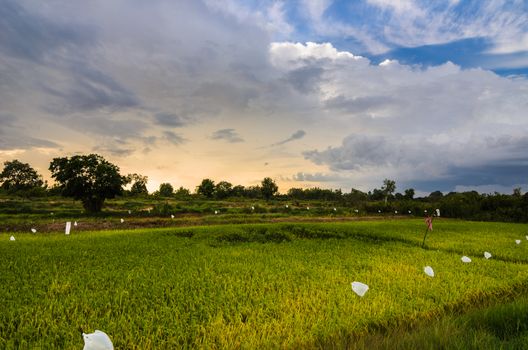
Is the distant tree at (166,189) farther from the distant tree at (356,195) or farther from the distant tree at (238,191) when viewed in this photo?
the distant tree at (356,195)

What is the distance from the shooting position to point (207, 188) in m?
86.3

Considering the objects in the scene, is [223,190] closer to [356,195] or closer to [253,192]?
[253,192]

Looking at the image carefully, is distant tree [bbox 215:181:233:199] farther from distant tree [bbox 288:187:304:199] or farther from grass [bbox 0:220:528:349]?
grass [bbox 0:220:528:349]

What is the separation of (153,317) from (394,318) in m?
3.77

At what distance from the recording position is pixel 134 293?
20.0 feet

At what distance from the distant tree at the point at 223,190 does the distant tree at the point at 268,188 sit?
9.55 meters

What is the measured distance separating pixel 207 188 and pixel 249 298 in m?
81.6

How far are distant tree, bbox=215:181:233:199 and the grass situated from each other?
71.4 meters

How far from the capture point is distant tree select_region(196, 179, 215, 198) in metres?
85.8

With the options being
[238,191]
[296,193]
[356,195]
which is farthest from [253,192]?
[356,195]

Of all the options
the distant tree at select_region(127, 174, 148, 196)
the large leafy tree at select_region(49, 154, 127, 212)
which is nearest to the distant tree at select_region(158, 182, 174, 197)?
the distant tree at select_region(127, 174, 148, 196)

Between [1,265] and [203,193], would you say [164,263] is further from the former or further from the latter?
[203,193]

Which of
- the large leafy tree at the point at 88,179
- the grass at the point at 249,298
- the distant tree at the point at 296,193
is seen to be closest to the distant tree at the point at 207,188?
the distant tree at the point at 296,193

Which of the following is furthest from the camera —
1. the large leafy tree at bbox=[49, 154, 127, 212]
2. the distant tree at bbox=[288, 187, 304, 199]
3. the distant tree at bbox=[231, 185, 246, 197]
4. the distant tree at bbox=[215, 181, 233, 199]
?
the distant tree at bbox=[288, 187, 304, 199]
